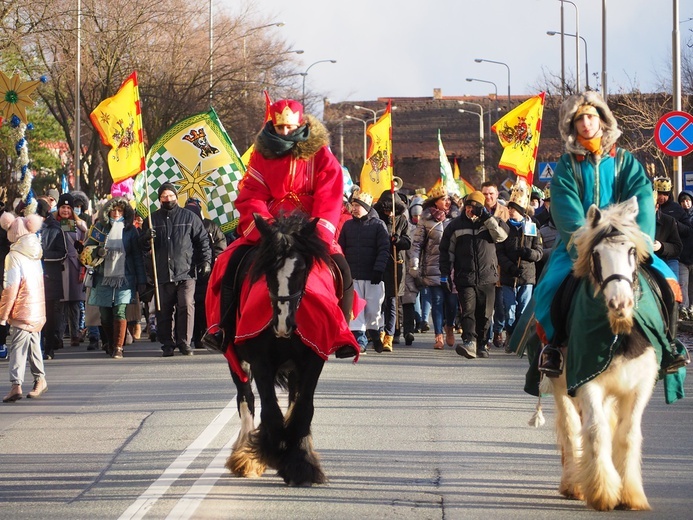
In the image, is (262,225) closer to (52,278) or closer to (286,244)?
(286,244)

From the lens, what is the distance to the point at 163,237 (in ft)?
59.4

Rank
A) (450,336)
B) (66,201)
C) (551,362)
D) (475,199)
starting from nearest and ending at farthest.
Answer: (551,362) < (475,199) < (450,336) < (66,201)

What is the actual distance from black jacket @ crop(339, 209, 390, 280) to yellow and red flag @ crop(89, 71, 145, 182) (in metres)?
3.57

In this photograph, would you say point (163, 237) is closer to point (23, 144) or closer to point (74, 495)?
point (23, 144)

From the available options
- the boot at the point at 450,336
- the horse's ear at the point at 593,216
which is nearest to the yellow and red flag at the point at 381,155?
the boot at the point at 450,336

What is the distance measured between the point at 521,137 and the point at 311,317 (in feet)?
56.9

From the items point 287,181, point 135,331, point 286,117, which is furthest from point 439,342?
point 286,117

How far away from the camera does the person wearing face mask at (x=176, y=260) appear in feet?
59.1

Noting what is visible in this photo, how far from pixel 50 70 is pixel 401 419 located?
33.5m

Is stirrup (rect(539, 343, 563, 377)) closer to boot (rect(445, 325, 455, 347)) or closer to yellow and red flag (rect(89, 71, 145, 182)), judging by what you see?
boot (rect(445, 325, 455, 347))

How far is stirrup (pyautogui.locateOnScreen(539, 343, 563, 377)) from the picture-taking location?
818 cm

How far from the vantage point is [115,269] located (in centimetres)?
1823

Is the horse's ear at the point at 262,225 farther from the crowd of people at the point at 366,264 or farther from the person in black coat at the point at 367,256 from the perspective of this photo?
the person in black coat at the point at 367,256

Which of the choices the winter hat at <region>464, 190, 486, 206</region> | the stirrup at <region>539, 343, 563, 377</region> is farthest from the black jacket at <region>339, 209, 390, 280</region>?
the stirrup at <region>539, 343, 563, 377</region>
